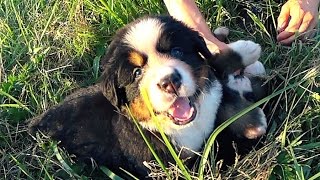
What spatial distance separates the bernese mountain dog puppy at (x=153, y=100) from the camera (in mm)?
3275

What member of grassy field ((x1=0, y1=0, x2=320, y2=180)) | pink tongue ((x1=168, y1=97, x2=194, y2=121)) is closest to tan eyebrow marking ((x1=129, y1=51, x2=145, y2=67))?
pink tongue ((x1=168, y1=97, x2=194, y2=121))

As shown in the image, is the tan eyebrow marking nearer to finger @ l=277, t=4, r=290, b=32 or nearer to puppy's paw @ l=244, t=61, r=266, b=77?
puppy's paw @ l=244, t=61, r=266, b=77

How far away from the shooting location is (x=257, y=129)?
358 centimetres

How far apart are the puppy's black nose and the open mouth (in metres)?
0.13

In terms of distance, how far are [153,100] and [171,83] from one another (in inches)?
5.5

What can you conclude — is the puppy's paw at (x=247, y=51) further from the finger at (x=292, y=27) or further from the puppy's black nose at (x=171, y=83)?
the puppy's black nose at (x=171, y=83)

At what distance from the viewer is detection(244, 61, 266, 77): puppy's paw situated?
154 inches

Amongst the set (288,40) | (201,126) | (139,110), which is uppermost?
(139,110)

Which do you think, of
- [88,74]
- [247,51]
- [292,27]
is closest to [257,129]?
[247,51]

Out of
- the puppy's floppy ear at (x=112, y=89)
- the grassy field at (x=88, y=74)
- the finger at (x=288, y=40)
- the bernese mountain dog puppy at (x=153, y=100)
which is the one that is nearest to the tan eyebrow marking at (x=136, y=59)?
the bernese mountain dog puppy at (x=153, y=100)

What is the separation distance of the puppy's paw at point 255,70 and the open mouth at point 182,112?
67 centimetres

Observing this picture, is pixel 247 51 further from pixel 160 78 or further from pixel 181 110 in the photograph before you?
pixel 160 78

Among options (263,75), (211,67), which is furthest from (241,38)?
(211,67)

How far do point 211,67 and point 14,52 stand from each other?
5.11ft
